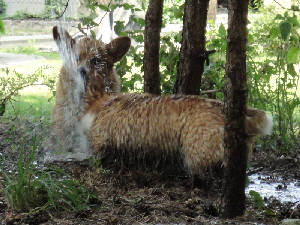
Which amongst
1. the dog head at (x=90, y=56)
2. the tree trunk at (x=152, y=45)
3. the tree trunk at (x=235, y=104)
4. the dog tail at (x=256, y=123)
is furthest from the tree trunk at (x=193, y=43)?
the tree trunk at (x=235, y=104)

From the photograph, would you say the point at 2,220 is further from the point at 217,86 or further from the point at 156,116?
the point at 217,86

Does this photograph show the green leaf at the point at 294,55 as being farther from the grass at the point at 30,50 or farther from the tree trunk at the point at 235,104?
the grass at the point at 30,50

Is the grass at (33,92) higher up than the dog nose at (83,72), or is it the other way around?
the dog nose at (83,72)

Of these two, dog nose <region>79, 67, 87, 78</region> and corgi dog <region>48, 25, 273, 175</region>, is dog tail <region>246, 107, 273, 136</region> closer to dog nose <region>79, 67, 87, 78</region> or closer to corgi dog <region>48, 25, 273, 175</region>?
corgi dog <region>48, 25, 273, 175</region>

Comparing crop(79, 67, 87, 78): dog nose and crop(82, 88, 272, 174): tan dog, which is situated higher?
crop(79, 67, 87, 78): dog nose

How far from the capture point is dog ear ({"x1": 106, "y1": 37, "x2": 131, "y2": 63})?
5.75 meters

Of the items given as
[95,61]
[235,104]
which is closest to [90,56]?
[95,61]

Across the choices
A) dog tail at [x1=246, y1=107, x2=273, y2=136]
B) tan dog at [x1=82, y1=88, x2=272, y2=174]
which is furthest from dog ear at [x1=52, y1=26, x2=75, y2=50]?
dog tail at [x1=246, y1=107, x2=273, y2=136]

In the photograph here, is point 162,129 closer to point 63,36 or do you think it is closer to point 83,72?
point 83,72

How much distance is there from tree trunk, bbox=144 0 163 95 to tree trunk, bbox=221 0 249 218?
2.52 metres

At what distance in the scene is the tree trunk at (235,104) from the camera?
2.91 m

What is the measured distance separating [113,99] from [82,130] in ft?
1.78

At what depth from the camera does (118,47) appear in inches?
229

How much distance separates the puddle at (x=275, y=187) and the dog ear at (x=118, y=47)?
2.14 m
